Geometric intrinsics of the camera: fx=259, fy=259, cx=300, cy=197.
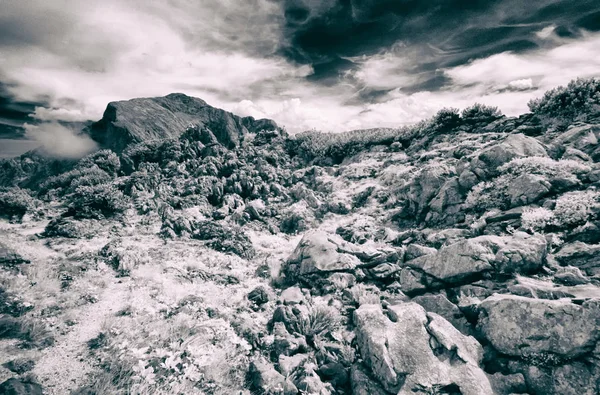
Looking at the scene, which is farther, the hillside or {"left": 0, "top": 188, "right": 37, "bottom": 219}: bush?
{"left": 0, "top": 188, "right": 37, "bottom": 219}: bush

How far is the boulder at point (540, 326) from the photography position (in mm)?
5672

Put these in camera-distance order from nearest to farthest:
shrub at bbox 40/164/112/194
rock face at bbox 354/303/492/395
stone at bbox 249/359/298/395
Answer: rock face at bbox 354/303/492/395, stone at bbox 249/359/298/395, shrub at bbox 40/164/112/194

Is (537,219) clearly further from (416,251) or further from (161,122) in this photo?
(161,122)

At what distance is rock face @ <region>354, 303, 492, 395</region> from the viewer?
19.4 ft

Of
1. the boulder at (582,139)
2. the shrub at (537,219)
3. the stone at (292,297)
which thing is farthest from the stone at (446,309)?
the boulder at (582,139)

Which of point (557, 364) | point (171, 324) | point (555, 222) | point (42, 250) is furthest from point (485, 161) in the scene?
point (42, 250)

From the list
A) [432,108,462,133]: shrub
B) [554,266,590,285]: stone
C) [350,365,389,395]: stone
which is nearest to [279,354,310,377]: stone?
[350,365,389,395]: stone

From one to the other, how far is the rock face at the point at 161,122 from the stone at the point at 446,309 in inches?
1304

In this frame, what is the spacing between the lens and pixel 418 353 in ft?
21.2

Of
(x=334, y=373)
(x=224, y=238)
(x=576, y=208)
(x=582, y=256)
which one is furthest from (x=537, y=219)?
(x=224, y=238)

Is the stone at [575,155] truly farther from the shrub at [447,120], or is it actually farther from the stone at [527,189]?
the shrub at [447,120]

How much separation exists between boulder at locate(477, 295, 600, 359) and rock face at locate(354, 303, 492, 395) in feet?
2.20

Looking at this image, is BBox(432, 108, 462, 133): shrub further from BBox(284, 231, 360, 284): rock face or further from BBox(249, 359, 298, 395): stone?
BBox(249, 359, 298, 395): stone

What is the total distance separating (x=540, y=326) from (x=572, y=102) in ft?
76.2
